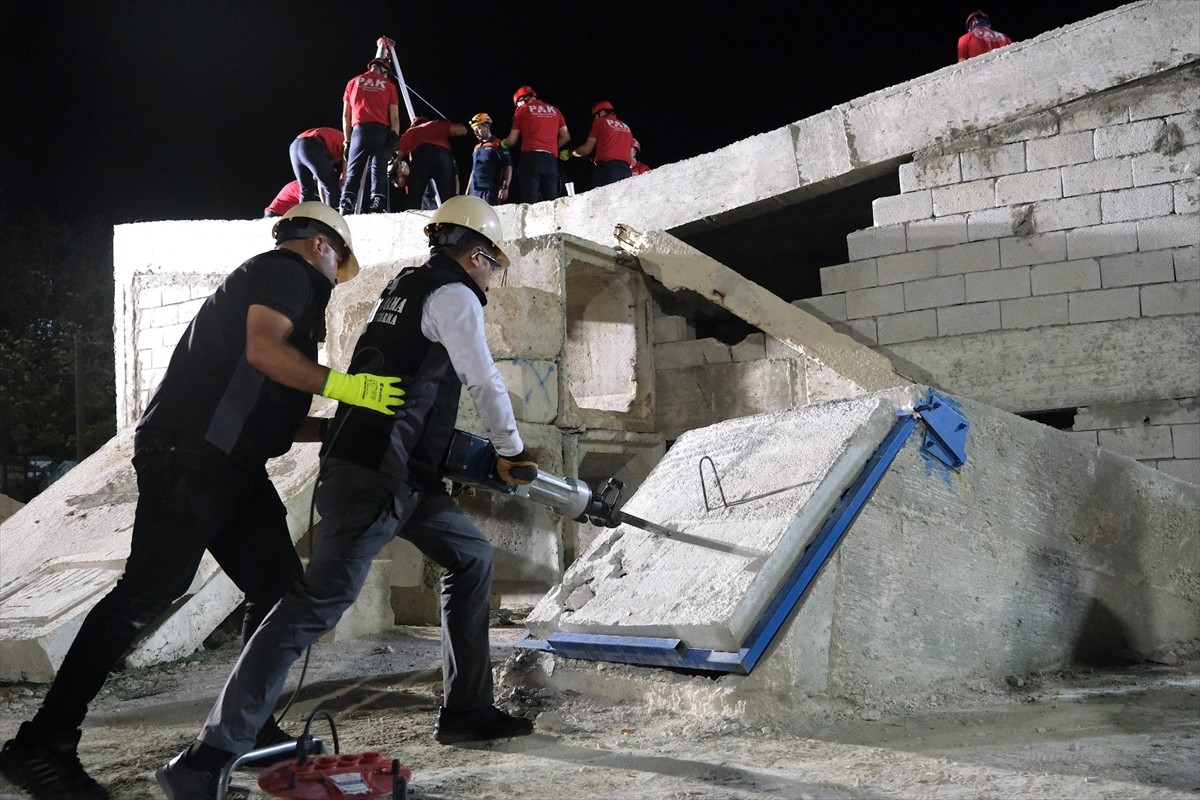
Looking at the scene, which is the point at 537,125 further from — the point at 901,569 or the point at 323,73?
the point at 323,73

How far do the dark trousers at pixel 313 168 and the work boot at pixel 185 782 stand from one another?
7.59m

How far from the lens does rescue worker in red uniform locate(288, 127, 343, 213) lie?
9.00 meters

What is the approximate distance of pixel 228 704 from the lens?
2.22 metres

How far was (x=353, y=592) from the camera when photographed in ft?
8.08

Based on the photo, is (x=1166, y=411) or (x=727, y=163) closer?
(x=1166, y=411)

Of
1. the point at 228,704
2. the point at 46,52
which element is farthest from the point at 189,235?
the point at 46,52

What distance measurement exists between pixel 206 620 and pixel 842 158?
17.3ft

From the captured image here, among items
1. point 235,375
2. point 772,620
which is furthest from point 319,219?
point 772,620

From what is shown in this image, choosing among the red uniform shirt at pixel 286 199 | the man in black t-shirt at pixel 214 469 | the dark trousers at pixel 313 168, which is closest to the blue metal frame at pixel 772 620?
the man in black t-shirt at pixel 214 469

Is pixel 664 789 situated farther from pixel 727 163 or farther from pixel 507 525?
pixel 727 163

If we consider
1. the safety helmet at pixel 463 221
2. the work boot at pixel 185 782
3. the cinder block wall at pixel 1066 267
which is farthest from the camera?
the cinder block wall at pixel 1066 267

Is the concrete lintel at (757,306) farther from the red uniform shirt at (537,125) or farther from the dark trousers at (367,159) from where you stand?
the dark trousers at (367,159)

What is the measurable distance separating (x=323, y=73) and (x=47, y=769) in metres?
21.8

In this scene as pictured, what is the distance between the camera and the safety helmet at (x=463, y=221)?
2959 mm
